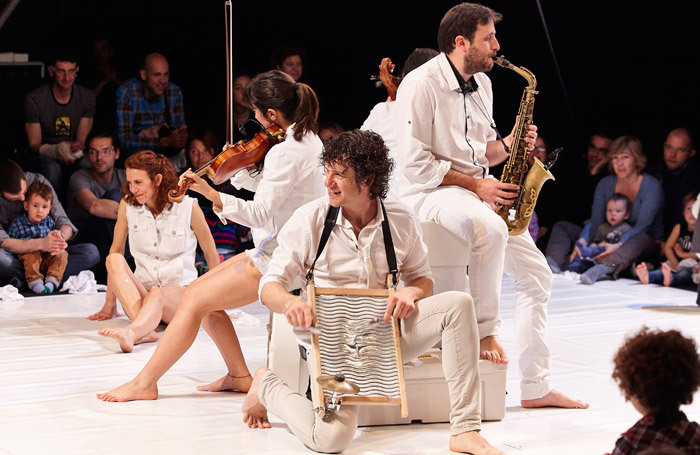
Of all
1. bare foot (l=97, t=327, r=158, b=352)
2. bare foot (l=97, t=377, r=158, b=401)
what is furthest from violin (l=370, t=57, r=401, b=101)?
bare foot (l=97, t=377, r=158, b=401)

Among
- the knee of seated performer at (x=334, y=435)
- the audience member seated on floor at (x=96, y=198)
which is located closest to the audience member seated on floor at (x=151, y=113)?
the audience member seated on floor at (x=96, y=198)

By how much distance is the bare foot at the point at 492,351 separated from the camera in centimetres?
376

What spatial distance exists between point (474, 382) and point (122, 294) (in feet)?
8.54

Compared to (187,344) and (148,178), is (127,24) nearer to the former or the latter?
(148,178)

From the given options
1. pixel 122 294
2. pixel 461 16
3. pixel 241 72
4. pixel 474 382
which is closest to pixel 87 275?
pixel 122 294

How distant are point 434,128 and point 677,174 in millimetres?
4360

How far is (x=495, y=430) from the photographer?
3676 mm

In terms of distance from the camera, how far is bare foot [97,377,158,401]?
157 inches

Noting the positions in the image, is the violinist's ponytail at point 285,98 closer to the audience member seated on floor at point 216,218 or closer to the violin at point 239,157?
the violin at point 239,157

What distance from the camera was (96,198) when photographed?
7000 millimetres

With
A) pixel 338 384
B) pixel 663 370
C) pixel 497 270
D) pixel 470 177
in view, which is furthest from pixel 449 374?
pixel 663 370

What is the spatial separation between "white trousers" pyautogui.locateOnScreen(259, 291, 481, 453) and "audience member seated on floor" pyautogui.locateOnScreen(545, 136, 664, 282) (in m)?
4.26

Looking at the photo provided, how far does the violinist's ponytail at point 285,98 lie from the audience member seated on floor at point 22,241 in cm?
292

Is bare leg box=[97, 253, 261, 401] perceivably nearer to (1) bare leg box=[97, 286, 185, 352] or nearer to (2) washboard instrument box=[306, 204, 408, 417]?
(2) washboard instrument box=[306, 204, 408, 417]
